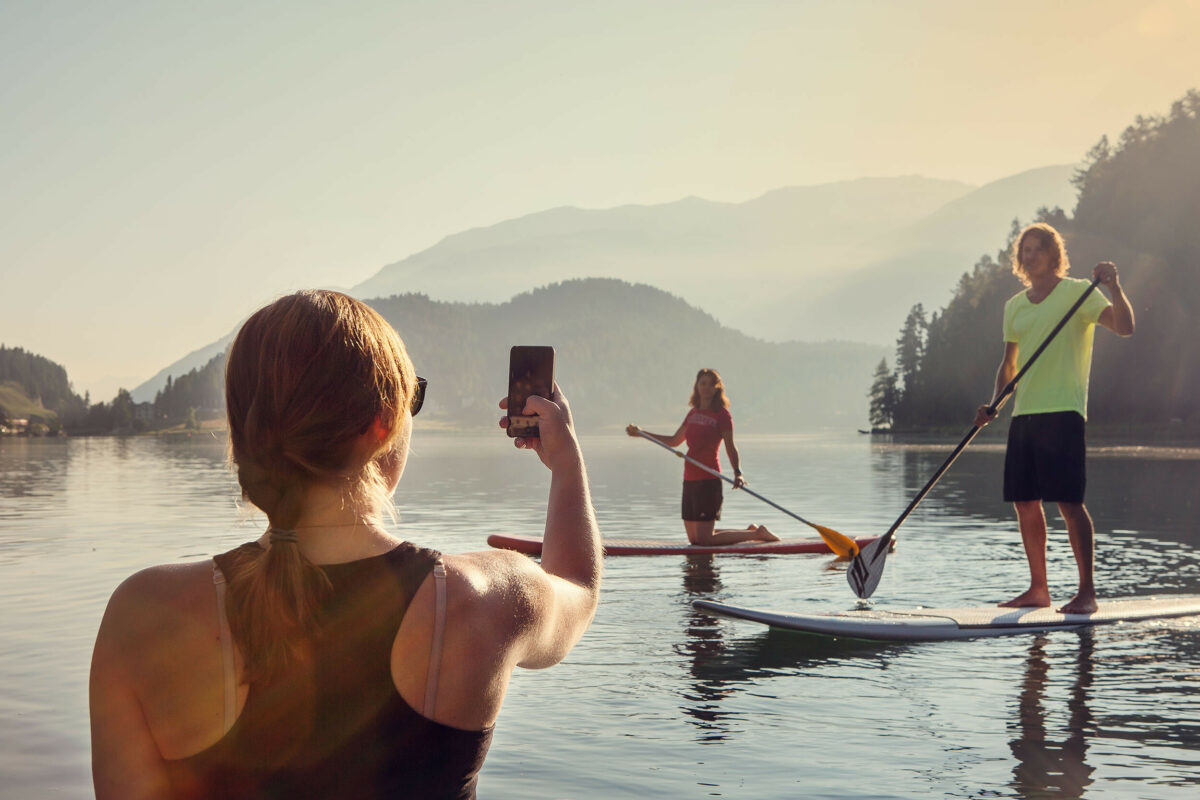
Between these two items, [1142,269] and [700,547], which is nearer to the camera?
[700,547]

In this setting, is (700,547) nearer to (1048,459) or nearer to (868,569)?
(868,569)

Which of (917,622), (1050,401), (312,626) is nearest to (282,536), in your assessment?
(312,626)

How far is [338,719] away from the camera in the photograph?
184cm

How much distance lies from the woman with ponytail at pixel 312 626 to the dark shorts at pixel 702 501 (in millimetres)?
13985

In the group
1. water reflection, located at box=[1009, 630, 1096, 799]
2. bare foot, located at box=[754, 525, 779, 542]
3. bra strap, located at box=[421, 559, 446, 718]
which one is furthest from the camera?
bare foot, located at box=[754, 525, 779, 542]

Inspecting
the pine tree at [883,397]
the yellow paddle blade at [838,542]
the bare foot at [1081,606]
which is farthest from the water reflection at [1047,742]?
the pine tree at [883,397]

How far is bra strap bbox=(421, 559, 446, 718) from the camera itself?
181 cm

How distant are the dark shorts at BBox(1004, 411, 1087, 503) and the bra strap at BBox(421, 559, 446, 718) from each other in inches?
313

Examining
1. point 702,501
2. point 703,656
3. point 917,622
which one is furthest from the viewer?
point 702,501

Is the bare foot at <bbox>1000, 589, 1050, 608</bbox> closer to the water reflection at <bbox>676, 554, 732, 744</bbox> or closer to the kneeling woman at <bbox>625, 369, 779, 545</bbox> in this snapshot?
the water reflection at <bbox>676, 554, 732, 744</bbox>

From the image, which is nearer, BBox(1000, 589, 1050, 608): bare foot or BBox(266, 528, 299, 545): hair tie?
BBox(266, 528, 299, 545): hair tie

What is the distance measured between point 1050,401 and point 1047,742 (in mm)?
3792

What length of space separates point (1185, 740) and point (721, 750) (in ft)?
8.42

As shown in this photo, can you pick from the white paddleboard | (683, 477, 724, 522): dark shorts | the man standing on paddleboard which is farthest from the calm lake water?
the man standing on paddleboard
